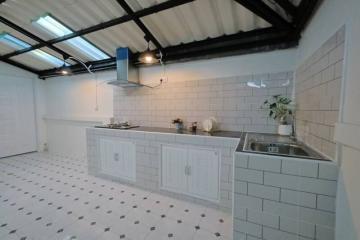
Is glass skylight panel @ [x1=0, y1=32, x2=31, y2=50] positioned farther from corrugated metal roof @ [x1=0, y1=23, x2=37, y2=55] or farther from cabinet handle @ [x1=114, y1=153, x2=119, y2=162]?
cabinet handle @ [x1=114, y1=153, x2=119, y2=162]

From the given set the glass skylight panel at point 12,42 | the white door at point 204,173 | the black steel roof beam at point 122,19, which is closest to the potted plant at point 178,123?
the white door at point 204,173

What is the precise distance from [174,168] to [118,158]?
1.04 m

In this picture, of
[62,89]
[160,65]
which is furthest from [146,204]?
[62,89]

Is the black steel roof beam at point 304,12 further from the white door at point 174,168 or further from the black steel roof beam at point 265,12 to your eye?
the white door at point 174,168

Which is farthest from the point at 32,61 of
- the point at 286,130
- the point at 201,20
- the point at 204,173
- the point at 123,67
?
the point at 286,130

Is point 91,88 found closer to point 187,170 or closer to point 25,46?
point 25,46

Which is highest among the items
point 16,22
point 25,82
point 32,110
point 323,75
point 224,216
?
point 16,22

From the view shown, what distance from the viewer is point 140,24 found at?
2.27 meters

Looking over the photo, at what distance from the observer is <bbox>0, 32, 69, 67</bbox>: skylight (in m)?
3.20

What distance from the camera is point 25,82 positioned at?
14.6 ft

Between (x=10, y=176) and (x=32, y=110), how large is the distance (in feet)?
7.26

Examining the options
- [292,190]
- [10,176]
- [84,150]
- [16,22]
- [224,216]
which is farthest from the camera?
[84,150]

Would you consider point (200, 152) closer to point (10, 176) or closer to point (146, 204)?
point (146, 204)

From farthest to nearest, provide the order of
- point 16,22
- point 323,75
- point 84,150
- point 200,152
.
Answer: point 84,150, point 16,22, point 200,152, point 323,75
